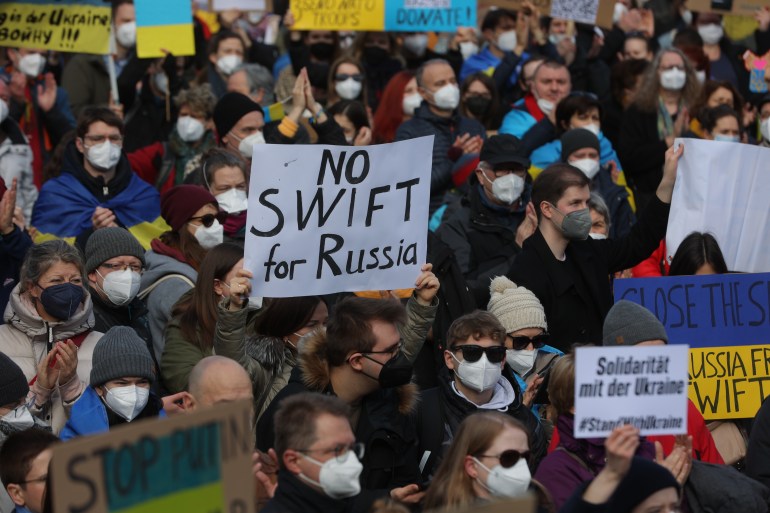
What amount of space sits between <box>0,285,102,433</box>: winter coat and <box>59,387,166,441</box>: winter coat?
51 cm

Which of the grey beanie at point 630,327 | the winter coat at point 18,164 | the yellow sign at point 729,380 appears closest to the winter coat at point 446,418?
the grey beanie at point 630,327

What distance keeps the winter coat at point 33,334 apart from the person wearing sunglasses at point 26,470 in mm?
1129

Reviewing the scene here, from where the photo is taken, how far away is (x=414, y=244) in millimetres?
7301

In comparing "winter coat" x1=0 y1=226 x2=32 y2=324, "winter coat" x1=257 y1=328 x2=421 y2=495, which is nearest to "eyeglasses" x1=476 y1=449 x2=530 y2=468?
"winter coat" x1=257 y1=328 x2=421 y2=495

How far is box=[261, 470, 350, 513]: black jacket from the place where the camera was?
5430mm

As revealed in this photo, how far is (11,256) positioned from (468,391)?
3009mm

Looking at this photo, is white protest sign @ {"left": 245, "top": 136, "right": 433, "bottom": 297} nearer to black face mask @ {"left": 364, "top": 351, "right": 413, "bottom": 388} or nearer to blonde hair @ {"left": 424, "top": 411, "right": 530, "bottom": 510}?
black face mask @ {"left": 364, "top": 351, "right": 413, "bottom": 388}

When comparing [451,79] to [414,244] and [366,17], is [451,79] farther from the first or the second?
[414,244]

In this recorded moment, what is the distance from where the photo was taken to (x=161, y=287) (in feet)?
→ 27.0

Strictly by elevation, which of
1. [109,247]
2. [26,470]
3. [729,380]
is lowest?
[729,380]

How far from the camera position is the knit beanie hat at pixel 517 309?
301 inches

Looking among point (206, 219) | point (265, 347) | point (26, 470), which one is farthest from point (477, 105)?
point (26, 470)

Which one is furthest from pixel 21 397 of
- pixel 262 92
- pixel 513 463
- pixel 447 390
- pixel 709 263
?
pixel 262 92

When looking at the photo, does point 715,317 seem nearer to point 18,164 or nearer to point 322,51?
point 18,164
